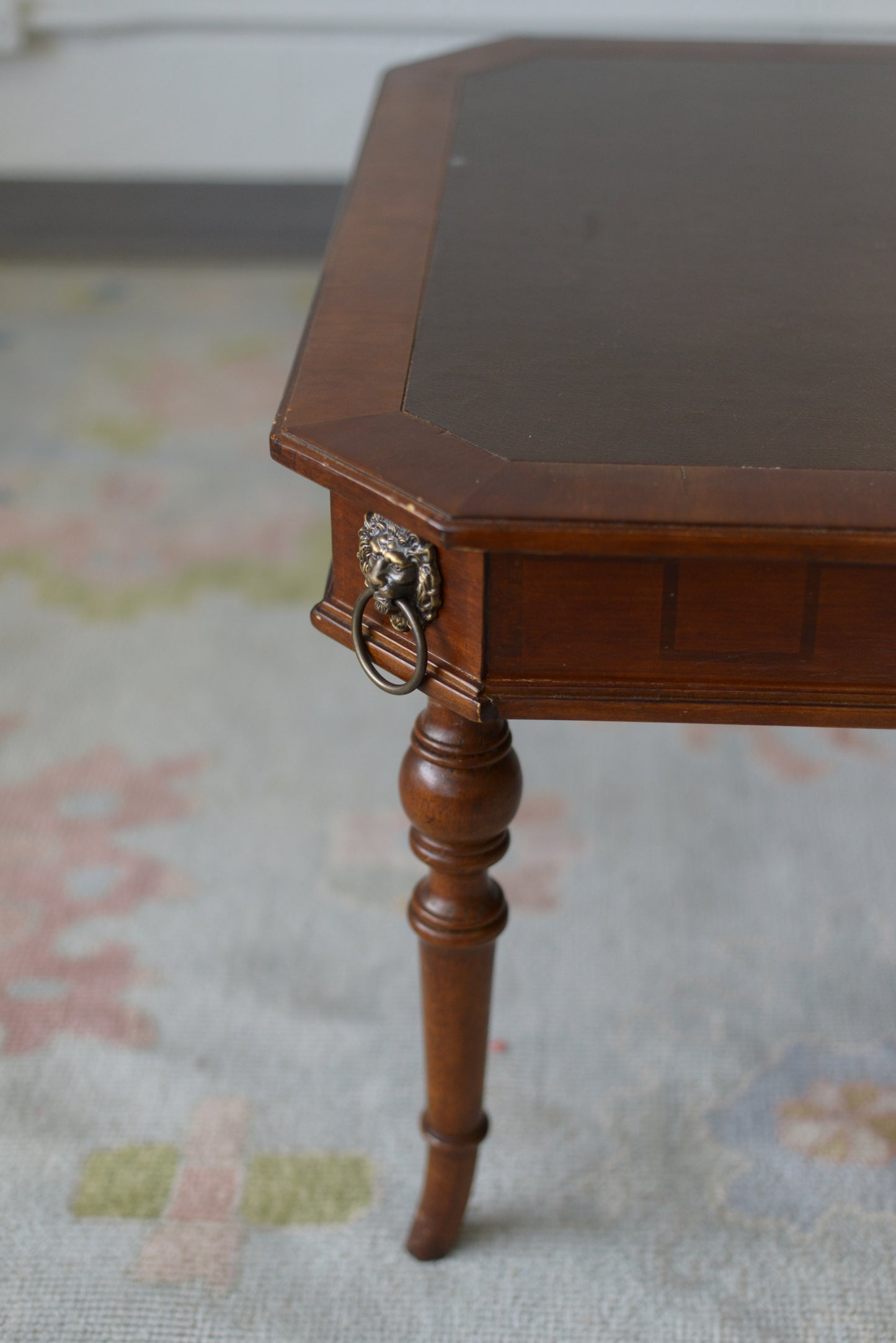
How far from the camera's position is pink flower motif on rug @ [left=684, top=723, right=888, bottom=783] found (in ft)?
3.92

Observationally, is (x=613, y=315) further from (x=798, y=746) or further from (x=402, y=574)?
(x=798, y=746)

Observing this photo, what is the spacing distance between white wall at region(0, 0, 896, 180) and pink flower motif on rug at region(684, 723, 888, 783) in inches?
50.5

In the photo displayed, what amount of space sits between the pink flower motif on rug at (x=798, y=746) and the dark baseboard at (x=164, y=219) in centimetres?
132

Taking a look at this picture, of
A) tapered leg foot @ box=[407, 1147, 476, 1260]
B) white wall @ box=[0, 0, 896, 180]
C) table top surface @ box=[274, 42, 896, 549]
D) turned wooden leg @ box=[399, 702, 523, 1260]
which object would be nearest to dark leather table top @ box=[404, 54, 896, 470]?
table top surface @ box=[274, 42, 896, 549]

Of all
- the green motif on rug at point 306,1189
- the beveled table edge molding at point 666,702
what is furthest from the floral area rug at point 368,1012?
the beveled table edge molding at point 666,702

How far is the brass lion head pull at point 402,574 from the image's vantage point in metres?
0.53

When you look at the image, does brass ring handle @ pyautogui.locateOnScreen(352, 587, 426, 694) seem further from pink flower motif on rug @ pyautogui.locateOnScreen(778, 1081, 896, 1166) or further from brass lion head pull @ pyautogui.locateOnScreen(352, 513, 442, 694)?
pink flower motif on rug @ pyautogui.locateOnScreen(778, 1081, 896, 1166)

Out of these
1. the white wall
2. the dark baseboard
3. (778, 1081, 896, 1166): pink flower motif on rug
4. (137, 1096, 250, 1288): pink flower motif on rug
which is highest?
the white wall

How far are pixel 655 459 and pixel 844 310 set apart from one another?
7.7 inches

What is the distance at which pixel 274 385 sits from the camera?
192 centimetres

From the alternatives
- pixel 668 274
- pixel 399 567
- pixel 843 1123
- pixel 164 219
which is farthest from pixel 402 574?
pixel 164 219

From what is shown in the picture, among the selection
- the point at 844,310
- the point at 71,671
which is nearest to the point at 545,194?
the point at 844,310

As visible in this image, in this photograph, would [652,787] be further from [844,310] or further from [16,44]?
[16,44]

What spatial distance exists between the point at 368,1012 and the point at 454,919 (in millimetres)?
328
